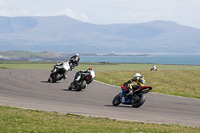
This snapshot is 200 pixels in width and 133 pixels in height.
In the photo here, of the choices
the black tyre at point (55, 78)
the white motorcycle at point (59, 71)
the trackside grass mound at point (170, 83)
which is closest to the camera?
the trackside grass mound at point (170, 83)

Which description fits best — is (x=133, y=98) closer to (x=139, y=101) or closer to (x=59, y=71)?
(x=139, y=101)

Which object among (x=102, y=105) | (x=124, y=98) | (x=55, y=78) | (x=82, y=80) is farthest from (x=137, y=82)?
(x=55, y=78)

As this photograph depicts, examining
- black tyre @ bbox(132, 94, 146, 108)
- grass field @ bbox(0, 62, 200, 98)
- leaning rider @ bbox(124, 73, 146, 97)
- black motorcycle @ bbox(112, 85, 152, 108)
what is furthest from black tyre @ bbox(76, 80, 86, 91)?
black tyre @ bbox(132, 94, 146, 108)

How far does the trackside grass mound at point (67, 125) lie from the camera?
11859mm

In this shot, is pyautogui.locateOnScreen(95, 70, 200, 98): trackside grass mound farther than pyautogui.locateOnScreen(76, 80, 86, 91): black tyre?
Yes

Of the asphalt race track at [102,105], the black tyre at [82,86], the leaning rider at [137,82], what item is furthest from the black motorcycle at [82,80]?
the leaning rider at [137,82]

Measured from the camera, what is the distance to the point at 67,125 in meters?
13.2

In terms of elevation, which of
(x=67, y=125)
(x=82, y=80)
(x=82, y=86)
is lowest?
(x=67, y=125)

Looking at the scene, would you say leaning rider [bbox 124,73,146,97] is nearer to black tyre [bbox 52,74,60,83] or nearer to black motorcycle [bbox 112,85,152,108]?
black motorcycle [bbox 112,85,152,108]

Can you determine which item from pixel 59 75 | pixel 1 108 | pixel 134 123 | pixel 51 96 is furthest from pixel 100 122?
pixel 59 75

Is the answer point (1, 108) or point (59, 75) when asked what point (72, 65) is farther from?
point (1, 108)

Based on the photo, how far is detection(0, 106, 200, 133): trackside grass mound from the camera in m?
11.9

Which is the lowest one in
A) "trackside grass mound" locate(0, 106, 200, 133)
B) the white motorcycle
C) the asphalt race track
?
"trackside grass mound" locate(0, 106, 200, 133)

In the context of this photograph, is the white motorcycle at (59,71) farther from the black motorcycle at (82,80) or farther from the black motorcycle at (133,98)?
the black motorcycle at (133,98)
